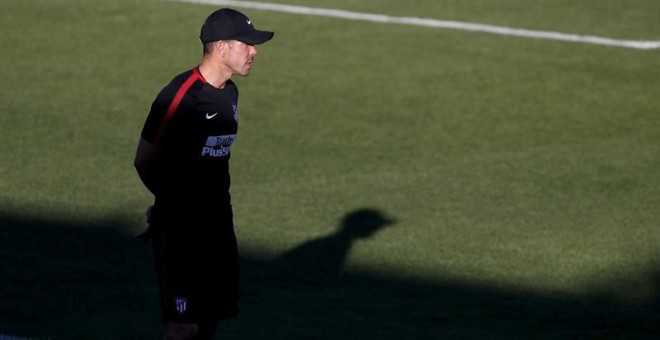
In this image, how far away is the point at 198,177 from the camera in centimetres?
647

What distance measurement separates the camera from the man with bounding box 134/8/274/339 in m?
6.32

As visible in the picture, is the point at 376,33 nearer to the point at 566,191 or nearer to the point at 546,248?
the point at 566,191

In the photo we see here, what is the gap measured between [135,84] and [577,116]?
4.78 metres

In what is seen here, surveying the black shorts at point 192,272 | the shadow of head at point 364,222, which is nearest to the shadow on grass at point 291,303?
the shadow of head at point 364,222

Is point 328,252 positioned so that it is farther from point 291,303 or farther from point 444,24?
point 444,24

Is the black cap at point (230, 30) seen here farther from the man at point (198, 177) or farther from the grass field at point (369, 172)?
the grass field at point (369, 172)

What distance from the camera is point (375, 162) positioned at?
40.4ft

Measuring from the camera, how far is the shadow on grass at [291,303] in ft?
27.5

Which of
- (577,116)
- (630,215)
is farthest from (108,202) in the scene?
(577,116)

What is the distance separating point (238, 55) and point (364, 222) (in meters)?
4.65

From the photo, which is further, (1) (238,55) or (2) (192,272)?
(2) (192,272)

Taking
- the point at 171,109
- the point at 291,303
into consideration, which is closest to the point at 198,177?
the point at 171,109

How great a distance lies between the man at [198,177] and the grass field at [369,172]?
1715 mm

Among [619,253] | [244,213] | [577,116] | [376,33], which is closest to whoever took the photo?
[619,253]
